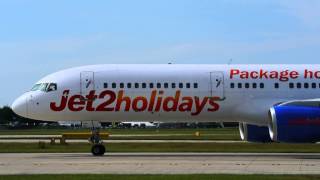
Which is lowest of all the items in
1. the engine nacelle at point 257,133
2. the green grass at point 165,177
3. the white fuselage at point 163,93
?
the engine nacelle at point 257,133

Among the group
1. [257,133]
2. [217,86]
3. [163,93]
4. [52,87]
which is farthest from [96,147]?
[257,133]

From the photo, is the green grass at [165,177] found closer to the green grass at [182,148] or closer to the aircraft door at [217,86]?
the aircraft door at [217,86]

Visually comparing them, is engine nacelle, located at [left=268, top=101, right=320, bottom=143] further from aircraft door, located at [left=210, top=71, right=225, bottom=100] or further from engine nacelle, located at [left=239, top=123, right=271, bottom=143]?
engine nacelle, located at [left=239, top=123, right=271, bottom=143]

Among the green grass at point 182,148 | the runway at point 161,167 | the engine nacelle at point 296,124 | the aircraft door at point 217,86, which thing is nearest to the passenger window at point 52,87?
the runway at point 161,167

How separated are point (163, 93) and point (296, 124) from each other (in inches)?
244

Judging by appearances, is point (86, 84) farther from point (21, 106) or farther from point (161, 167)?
point (161, 167)

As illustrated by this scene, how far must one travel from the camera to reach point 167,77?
29.3 metres

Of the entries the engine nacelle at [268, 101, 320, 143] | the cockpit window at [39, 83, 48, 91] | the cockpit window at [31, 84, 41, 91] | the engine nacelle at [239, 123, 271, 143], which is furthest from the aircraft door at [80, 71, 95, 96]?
the engine nacelle at [268, 101, 320, 143]

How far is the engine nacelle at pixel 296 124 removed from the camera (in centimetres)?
2694

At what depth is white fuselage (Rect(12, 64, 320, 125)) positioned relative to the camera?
28969 mm

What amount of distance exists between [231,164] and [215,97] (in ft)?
20.6

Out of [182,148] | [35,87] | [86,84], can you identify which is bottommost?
[182,148]

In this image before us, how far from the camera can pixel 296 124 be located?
88.4ft

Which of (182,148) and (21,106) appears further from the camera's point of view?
(182,148)
